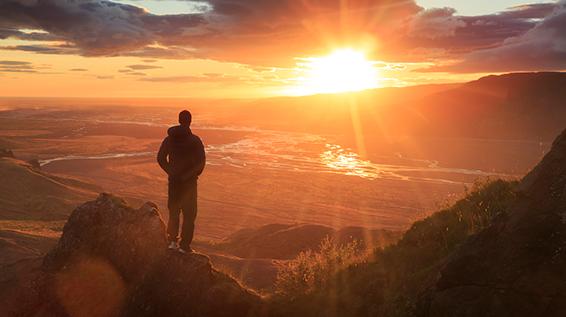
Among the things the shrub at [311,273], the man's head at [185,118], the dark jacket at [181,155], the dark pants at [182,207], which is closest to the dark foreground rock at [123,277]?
the dark pants at [182,207]

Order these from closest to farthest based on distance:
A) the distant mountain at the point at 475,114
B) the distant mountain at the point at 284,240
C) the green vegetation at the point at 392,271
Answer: the green vegetation at the point at 392,271 → the distant mountain at the point at 284,240 → the distant mountain at the point at 475,114

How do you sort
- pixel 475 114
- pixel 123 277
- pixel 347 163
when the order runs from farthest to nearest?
pixel 475 114, pixel 347 163, pixel 123 277

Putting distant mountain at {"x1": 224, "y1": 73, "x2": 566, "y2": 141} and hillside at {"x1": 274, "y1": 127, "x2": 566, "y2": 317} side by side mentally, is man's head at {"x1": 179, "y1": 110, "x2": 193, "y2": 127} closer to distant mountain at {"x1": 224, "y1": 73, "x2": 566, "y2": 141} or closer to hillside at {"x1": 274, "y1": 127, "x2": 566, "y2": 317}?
hillside at {"x1": 274, "y1": 127, "x2": 566, "y2": 317}

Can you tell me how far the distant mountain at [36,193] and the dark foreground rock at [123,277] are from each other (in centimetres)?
2770

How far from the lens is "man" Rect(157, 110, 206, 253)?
8.48 m

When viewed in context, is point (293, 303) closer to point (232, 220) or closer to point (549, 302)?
point (549, 302)

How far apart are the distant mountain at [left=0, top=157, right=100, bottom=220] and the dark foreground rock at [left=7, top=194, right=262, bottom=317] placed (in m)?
27.7

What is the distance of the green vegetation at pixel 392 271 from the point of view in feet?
22.5

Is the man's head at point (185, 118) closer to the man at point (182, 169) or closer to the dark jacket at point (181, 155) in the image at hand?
the man at point (182, 169)

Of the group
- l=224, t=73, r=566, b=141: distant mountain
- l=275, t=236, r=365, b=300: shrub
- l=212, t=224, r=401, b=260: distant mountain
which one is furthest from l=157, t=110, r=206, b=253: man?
l=224, t=73, r=566, b=141: distant mountain

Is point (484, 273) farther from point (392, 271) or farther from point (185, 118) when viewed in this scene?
point (185, 118)

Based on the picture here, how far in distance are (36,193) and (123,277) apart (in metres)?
39.2

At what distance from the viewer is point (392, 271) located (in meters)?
7.83

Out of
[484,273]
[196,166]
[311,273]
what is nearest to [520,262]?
[484,273]
